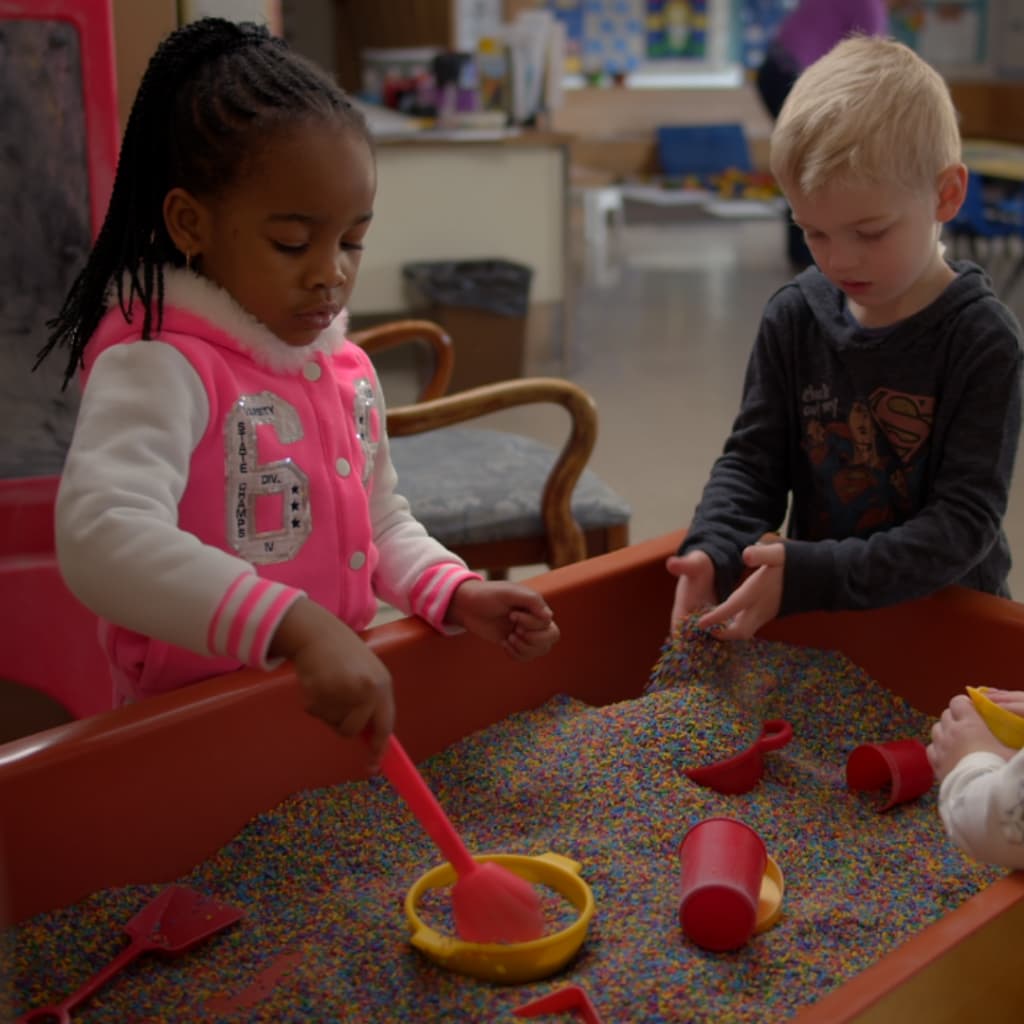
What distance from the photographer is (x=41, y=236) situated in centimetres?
139

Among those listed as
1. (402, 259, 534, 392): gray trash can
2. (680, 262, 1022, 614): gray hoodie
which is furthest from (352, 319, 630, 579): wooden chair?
(402, 259, 534, 392): gray trash can

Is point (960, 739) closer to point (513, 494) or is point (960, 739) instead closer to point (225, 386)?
point (225, 386)

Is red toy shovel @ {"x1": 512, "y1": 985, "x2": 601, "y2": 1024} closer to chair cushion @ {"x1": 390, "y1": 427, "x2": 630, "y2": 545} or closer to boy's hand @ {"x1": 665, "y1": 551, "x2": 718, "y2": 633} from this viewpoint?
boy's hand @ {"x1": 665, "y1": 551, "x2": 718, "y2": 633}

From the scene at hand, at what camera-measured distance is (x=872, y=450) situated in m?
1.28

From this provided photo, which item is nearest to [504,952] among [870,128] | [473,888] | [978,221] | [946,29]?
[473,888]

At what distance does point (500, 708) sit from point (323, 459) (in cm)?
32

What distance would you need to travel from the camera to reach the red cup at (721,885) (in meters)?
0.89

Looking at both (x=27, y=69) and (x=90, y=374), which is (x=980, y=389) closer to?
(x=90, y=374)

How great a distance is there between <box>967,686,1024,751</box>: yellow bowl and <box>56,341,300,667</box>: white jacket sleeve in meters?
0.52

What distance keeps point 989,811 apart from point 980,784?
3 centimetres

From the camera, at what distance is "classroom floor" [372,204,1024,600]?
296 centimetres

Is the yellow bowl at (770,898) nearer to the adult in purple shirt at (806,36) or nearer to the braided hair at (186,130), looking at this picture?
the braided hair at (186,130)

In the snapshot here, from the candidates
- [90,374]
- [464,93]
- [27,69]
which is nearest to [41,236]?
[27,69]

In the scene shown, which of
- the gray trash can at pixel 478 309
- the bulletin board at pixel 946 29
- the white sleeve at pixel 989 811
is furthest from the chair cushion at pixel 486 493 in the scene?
the bulletin board at pixel 946 29
